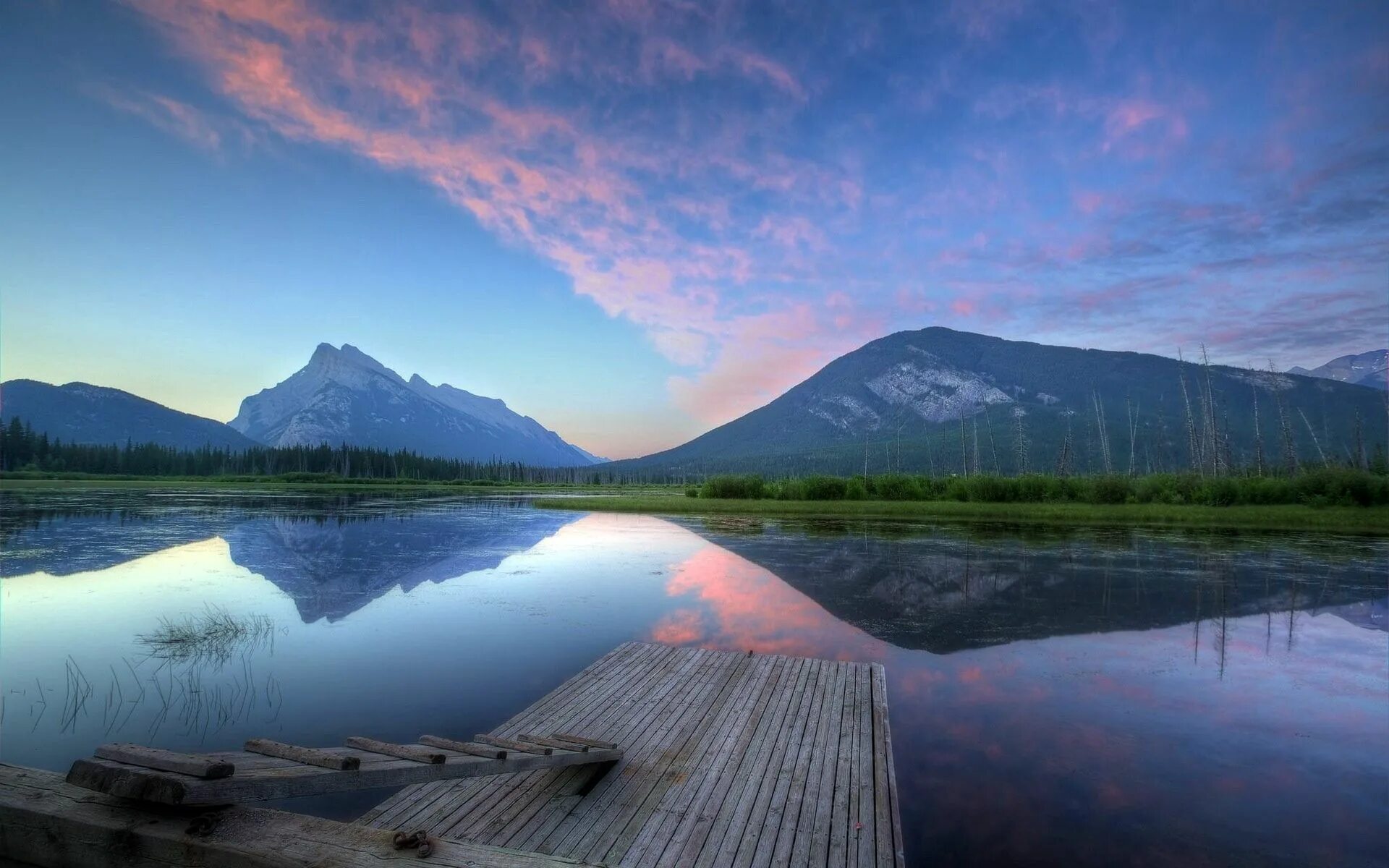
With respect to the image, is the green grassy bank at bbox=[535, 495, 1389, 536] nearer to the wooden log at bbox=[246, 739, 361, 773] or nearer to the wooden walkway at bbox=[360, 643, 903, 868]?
the wooden walkway at bbox=[360, 643, 903, 868]

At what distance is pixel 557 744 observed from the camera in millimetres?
8031

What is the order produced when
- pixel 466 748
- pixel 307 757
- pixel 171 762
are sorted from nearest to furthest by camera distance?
1. pixel 171 762
2. pixel 307 757
3. pixel 466 748

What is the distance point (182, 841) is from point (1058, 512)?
206 ft

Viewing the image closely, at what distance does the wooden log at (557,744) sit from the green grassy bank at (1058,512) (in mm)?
50915

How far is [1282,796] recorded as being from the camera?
8.99 meters

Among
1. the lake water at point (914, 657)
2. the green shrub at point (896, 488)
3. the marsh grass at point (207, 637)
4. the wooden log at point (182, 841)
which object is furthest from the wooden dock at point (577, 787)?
the green shrub at point (896, 488)

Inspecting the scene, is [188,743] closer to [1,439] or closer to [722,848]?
[722,848]

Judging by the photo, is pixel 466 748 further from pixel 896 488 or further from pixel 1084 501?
pixel 1084 501

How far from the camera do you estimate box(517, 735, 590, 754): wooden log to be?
25.7ft

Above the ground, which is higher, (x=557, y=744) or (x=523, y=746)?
(x=523, y=746)

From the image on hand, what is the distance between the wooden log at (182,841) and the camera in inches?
109

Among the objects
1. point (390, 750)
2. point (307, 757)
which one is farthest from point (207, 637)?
point (307, 757)

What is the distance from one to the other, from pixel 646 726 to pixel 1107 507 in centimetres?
5749

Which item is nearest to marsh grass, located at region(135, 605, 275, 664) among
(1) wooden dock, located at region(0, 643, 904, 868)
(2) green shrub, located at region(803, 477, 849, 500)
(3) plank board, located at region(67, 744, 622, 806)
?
(1) wooden dock, located at region(0, 643, 904, 868)
